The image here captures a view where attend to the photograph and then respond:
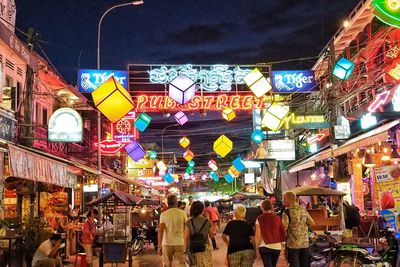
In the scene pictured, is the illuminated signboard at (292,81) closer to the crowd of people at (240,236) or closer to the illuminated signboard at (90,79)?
the illuminated signboard at (90,79)

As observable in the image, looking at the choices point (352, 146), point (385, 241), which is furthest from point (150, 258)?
point (385, 241)

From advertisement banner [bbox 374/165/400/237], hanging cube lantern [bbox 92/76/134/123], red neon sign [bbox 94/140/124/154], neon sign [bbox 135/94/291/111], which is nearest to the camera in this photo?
hanging cube lantern [bbox 92/76/134/123]

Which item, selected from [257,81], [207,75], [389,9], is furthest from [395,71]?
[207,75]

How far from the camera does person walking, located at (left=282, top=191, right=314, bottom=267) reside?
10.5m

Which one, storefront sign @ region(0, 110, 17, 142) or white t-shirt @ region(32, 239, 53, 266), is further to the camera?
storefront sign @ region(0, 110, 17, 142)

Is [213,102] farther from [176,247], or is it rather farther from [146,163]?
[146,163]

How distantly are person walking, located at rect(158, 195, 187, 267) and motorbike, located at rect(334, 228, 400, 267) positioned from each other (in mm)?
3669

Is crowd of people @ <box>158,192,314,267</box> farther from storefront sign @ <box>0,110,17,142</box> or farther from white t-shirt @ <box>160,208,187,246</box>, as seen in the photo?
storefront sign @ <box>0,110,17,142</box>

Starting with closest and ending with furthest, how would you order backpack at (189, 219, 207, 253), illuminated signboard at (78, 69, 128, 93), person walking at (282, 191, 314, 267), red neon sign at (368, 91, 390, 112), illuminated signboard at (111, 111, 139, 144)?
1. backpack at (189, 219, 207, 253)
2. person walking at (282, 191, 314, 267)
3. red neon sign at (368, 91, 390, 112)
4. illuminated signboard at (78, 69, 128, 93)
5. illuminated signboard at (111, 111, 139, 144)

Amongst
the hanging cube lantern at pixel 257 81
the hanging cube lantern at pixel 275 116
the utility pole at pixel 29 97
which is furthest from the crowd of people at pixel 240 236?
the utility pole at pixel 29 97

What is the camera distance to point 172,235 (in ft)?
35.4

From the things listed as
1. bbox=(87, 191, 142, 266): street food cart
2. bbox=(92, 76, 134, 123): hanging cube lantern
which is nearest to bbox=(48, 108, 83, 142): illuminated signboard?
bbox=(87, 191, 142, 266): street food cart

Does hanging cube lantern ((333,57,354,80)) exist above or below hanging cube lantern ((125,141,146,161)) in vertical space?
above

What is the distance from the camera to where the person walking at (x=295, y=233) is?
10.5m
